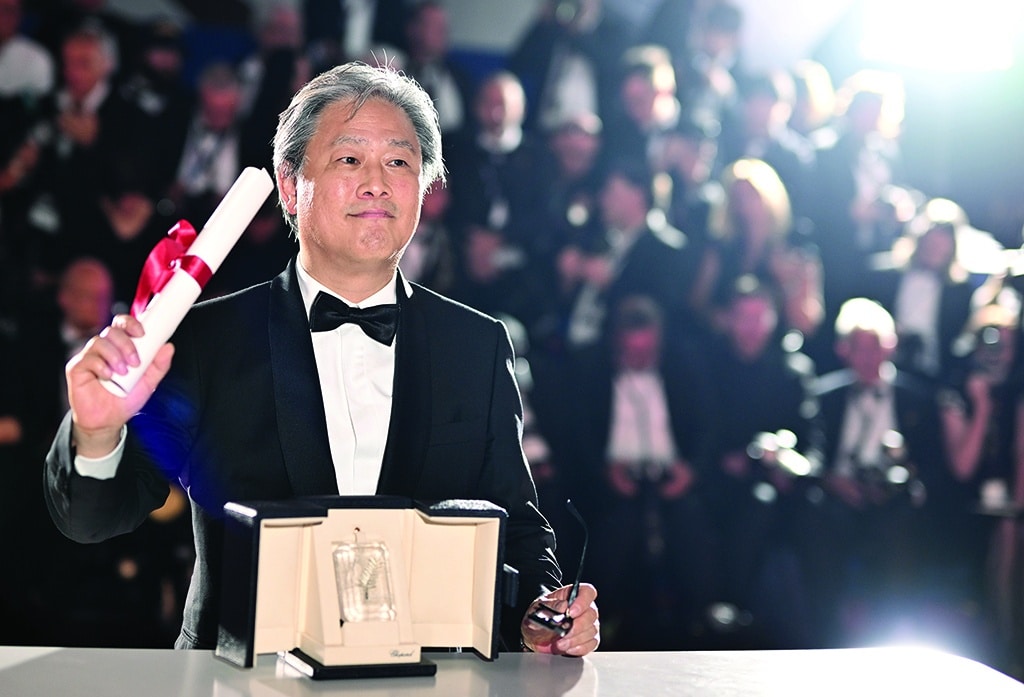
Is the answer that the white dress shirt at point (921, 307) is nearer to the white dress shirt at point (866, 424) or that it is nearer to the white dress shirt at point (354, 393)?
the white dress shirt at point (866, 424)

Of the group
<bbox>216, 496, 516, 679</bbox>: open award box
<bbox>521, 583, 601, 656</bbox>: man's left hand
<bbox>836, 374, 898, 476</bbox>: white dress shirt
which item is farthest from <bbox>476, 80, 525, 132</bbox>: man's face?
<bbox>216, 496, 516, 679</bbox>: open award box

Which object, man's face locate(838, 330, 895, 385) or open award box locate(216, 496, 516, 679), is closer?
open award box locate(216, 496, 516, 679)

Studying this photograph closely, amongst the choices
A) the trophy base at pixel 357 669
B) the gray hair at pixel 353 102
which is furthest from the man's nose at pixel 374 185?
the trophy base at pixel 357 669

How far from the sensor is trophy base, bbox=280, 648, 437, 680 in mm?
1483

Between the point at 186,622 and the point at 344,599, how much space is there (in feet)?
1.86

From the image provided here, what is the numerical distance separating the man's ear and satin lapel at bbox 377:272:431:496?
0.88 ft

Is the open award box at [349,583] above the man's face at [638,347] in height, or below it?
below

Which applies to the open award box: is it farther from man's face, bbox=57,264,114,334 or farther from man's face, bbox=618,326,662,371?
man's face, bbox=618,326,662,371

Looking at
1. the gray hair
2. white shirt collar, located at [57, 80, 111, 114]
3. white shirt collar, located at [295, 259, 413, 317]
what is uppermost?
white shirt collar, located at [57, 80, 111, 114]

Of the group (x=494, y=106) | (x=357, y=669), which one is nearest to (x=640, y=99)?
(x=494, y=106)

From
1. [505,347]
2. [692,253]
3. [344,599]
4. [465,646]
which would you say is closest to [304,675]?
[344,599]

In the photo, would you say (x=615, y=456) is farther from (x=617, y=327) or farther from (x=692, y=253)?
(x=692, y=253)

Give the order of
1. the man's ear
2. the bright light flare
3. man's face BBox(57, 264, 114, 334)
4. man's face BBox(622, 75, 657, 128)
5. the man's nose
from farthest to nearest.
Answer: the bright light flare
man's face BBox(622, 75, 657, 128)
man's face BBox(57, 264, 114, 334)
the man's ear
the man's nose

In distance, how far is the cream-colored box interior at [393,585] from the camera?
1.50m
